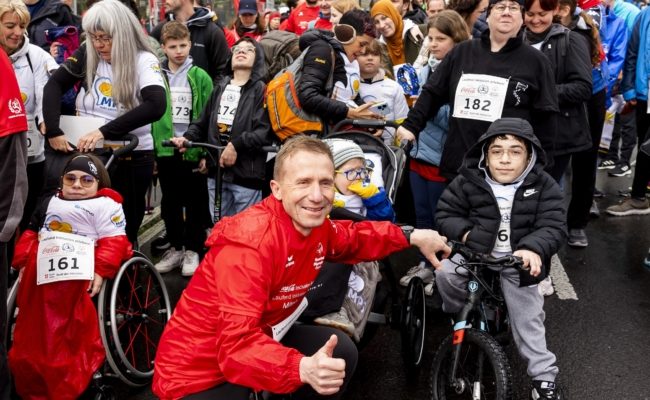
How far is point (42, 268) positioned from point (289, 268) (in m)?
1.56

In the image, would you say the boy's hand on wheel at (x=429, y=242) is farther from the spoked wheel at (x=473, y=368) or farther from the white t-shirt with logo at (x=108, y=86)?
the white t-shirt with logo at (x=108, y=86)

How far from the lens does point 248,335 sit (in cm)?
256

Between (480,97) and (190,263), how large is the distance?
2826mm

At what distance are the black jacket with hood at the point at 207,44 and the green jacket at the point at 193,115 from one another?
65 cm

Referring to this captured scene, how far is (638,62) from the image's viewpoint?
753cm

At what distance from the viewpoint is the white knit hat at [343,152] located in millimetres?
4328

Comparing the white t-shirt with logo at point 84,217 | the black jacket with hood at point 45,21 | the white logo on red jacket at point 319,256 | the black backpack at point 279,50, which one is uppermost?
the black jacket with hood at point 45,21

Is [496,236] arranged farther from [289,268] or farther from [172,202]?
[172,202]

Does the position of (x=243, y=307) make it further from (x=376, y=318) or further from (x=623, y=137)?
(x=623, y=137)

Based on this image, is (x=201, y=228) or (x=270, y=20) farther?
(x=270, y=20)

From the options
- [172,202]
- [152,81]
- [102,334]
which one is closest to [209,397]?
[102,334]

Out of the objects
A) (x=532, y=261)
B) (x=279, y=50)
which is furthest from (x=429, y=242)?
(x=279, y=50)

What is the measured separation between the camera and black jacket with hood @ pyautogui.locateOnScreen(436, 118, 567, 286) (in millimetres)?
3795

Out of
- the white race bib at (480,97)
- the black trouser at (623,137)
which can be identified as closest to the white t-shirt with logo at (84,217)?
the white race bib at (480,97)
